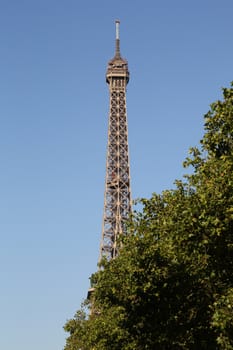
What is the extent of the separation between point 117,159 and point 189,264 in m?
63.8

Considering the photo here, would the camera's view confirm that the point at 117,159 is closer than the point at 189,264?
No

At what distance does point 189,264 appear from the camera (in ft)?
83.4

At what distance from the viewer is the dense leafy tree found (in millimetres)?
21375

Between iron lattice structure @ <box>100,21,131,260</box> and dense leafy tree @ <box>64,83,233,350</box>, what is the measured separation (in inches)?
1973

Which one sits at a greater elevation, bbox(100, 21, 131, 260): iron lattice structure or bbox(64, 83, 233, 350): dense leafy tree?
bbox(100, 21, 131, 260): iron lattice structure

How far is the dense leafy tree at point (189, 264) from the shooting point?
21.4m

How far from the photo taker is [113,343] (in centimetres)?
3331

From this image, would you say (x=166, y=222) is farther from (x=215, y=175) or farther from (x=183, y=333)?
(x=183, y=333)

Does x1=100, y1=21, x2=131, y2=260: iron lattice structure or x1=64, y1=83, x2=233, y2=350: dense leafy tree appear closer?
x1=64, y1=83, x2=233, y2=350: dense leafy tree

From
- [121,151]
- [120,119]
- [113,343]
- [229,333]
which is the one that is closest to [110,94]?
[120,119]

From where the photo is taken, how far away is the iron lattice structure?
82250 mm

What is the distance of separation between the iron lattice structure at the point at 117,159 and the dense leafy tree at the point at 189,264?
5012cm

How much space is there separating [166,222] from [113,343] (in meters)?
11.9

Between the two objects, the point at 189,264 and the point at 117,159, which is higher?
the point at 117,159
